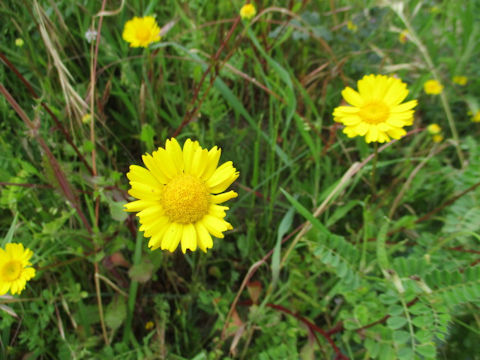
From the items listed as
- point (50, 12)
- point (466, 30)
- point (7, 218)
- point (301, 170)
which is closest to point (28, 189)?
point (7, 218)

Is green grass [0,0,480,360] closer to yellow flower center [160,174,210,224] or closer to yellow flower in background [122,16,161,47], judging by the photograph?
yellow flower in background [122,16,161,47]

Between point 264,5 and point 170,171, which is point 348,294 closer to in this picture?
point 170,171

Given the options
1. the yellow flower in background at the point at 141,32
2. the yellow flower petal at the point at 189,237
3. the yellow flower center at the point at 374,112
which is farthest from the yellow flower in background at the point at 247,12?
the yellow flower petal at the point at 189,237

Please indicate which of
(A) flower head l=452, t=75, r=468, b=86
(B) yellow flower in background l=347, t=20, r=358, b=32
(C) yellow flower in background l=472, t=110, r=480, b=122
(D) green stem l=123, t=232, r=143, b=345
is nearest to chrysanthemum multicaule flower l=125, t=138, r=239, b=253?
(D) green stem l=123, t=232, r=143, b=345

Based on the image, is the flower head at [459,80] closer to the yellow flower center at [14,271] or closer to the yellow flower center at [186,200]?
the yellow flower center at [186,200]

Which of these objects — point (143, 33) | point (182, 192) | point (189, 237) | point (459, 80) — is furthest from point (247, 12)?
point (459, 80)
